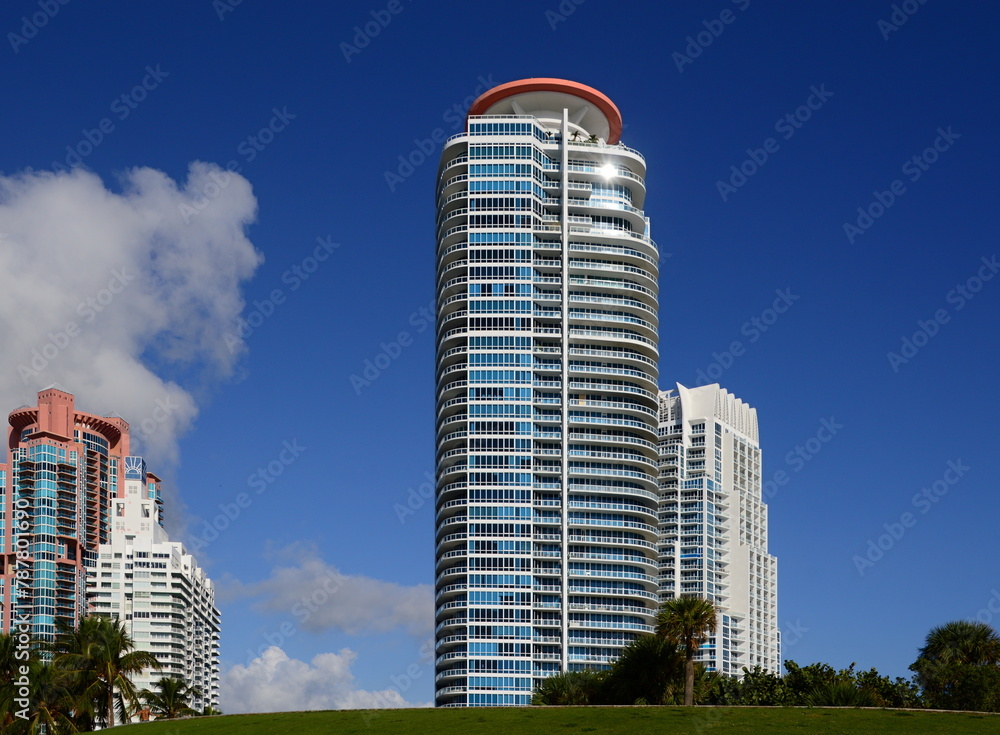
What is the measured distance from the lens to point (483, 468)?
172 m

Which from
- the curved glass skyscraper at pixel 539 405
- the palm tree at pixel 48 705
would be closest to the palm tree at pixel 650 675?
the palm tree at pixel 48 705

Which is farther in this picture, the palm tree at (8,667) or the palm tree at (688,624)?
the palm tree at (688,624)

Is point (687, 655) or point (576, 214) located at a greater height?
point (576, 214)

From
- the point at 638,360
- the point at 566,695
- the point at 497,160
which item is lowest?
the point at 566,695

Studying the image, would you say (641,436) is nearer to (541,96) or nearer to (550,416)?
(550,416)

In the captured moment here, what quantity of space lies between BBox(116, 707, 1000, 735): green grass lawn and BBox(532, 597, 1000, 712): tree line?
17413 mm

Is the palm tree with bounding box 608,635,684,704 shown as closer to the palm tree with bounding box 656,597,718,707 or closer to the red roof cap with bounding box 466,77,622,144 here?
the palm tree with bounding box 656,597,718,707

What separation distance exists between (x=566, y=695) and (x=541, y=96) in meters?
101

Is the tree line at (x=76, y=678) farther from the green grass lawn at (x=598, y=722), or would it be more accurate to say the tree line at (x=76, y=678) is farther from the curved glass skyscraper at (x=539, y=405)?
Answer: the curved glass skyscraper at (x=539, y=405)

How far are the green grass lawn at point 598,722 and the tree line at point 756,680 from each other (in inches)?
686

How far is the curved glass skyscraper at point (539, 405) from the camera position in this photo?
167625 mm

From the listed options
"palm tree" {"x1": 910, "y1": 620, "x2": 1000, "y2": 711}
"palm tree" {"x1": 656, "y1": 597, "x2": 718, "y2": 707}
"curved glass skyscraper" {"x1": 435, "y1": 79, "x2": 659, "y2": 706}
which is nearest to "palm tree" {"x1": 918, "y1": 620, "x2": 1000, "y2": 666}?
"palm tree" {"x1": 910, "y1": 620, "x2": 1000, "y2": 711}

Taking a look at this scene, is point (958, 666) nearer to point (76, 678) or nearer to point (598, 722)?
point (598, 722)

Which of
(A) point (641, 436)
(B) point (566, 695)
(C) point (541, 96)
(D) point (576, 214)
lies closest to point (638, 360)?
(A) point (641, 436)
